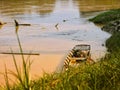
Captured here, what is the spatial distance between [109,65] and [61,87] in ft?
5.38

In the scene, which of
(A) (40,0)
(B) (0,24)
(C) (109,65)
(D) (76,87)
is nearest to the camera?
(D) (76,87)

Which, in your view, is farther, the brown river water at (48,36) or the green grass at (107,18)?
the green grass at (107,18)

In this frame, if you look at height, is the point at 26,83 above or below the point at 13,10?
above

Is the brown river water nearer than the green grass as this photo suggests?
Yes

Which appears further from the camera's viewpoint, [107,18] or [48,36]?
[107,18]

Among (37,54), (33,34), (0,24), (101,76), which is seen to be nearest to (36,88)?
(101,76)

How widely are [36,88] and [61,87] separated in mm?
521

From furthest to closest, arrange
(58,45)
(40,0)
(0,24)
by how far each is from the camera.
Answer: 1. (40,0)
2. (0,24)
3. (58,45)

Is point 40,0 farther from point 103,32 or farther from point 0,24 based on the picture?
point 103,32

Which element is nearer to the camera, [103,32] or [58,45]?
[58,45]

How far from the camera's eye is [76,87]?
5336 millimetres

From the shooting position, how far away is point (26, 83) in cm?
389

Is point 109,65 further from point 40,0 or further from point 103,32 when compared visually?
point 40,0

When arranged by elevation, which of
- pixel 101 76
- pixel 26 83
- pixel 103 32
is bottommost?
pixel 103 32
